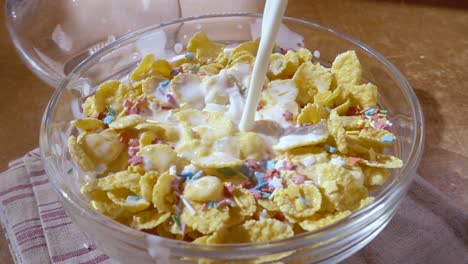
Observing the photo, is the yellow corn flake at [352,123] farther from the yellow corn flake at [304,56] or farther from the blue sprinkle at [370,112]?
the yellow corn flake at [304,56]

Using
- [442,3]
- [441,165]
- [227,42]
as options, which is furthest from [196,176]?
[442,3]

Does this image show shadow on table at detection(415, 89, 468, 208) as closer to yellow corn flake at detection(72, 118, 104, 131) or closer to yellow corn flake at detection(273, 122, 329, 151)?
yellow corn flake at detection(273, 122, 329, 151)

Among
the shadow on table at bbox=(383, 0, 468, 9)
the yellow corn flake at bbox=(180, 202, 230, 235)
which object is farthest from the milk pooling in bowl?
the shadow on table at bbox=(383, 0, 468, 9)

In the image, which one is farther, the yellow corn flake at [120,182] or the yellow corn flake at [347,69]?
the yellow corn flake at [347,69]

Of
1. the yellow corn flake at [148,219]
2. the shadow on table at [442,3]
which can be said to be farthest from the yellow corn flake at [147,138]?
the shadow on table at [442,3]

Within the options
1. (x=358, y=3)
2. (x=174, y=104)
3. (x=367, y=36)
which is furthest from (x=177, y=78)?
(x=358, y=3)

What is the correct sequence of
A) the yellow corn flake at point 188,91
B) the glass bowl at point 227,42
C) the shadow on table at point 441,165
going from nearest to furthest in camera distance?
the glass bowl at point 227,42 < the yellow corn flake at point 188,91 < the shadow on table at point 441,165

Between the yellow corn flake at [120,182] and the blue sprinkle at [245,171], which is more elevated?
the yellow corn flake at [120,182]
